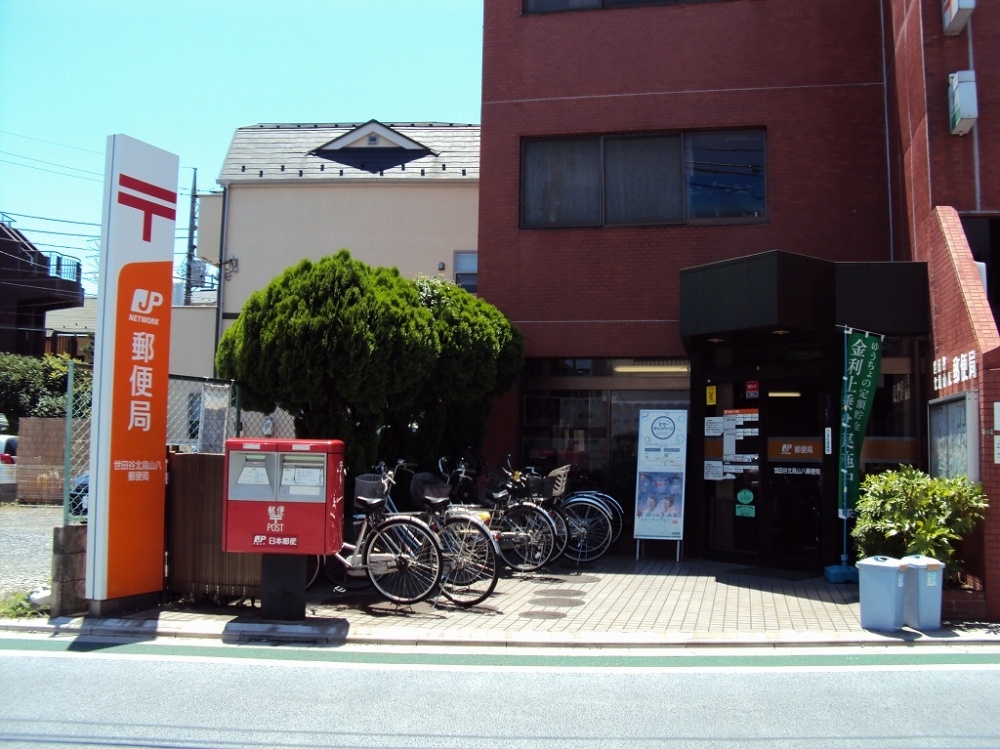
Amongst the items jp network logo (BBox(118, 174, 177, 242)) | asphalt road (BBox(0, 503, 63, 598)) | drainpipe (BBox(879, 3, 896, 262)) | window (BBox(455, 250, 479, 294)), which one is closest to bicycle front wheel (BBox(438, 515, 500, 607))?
jp network logo (BBox(118, 174, 177, 242))

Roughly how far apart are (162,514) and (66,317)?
1893 inches

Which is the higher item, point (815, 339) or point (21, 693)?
point (815, 339)

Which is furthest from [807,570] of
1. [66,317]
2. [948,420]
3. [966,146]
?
[66,317]

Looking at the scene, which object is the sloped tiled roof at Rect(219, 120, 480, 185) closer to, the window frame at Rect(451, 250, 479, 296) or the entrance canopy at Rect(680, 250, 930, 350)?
the window frame at Rect(451, 250, 479, 296)

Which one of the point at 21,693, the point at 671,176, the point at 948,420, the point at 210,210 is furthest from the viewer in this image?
the point at 210,210

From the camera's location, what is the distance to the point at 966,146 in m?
10.9

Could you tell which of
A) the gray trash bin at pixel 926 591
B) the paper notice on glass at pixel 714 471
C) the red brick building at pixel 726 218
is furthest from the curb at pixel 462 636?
the paper notice on glass at pixel 714 471

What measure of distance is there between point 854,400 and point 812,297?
4.43ft

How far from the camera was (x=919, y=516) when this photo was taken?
8719mm

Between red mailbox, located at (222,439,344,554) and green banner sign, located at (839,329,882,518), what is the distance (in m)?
6.23

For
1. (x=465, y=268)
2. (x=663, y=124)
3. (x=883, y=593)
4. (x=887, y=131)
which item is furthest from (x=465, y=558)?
(x=465, y=268)

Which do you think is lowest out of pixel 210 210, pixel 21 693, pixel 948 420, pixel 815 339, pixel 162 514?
pixel 21 693

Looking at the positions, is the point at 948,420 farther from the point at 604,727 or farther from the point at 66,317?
the point at 66,317

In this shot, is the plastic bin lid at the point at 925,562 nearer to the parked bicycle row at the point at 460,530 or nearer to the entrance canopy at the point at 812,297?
the entrance canopy at the point at 812,297
